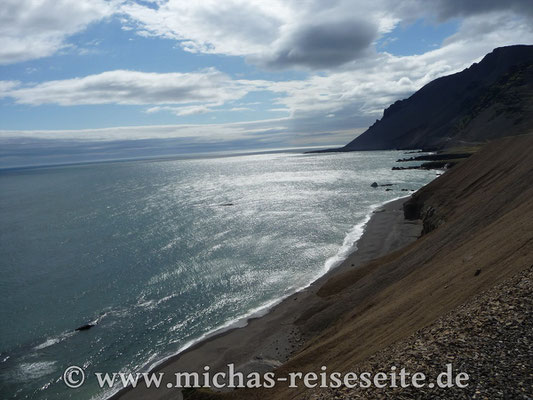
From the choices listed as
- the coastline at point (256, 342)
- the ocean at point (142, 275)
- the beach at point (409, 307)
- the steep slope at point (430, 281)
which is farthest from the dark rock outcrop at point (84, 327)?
the steep slope at point (430, 281)

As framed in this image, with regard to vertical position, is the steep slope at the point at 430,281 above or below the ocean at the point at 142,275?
above

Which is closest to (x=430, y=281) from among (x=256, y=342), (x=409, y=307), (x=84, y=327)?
(x=409, y=307)

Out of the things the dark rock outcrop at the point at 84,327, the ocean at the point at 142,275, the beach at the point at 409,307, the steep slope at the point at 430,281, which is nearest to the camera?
the beach at the point at 409,307

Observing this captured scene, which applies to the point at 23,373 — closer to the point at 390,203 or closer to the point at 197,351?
the point at 197,351

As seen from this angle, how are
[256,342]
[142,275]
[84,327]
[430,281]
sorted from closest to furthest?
[430,281] < [256,342] < [84,327] < [142,275]

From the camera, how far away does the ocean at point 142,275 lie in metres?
28.4

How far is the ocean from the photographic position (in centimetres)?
2839

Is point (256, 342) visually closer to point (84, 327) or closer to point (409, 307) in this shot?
point (409, 307)

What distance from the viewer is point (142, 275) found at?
148 feet

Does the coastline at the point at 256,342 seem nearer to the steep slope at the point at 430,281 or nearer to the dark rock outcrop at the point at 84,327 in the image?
the steep slope at the point at 430,281

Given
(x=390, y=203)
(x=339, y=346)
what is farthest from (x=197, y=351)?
(x=390, y=203)

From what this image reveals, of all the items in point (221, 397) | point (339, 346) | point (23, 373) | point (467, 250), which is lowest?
point (23, 373)

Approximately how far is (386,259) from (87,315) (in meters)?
29.1

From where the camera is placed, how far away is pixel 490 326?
11805mm
